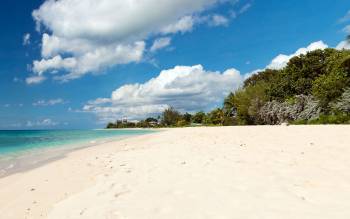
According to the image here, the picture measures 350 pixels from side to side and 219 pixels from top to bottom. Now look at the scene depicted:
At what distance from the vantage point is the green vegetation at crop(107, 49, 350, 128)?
23.3 m

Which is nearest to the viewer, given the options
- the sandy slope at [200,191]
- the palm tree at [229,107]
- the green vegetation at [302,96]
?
the sandy slope at [200,191]

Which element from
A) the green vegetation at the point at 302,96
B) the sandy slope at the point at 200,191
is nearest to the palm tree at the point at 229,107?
the green vegetation at the point at 302,96

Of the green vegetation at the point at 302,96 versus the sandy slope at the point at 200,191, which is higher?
the green vegetation at the point at 302,96

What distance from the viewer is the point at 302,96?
30453 millimetres

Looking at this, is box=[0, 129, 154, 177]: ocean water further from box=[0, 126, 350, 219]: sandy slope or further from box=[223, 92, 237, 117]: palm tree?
box=[223, 92, 237, 117]: palm tree

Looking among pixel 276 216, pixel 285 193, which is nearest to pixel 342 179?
pixel 285 193

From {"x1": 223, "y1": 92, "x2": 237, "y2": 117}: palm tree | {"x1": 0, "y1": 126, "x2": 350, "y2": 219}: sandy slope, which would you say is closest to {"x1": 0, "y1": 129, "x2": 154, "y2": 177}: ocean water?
{"x1": 0, "y1": 126, "x2": 350, "y2": 219}: sandy slope

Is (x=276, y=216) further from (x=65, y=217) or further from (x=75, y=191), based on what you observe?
(x=75, y=191)

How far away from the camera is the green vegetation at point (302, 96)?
917 inches

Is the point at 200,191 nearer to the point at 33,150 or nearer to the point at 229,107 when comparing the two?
the point at 33,150

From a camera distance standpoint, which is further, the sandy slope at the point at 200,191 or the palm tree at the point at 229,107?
the palm tree at the point at 229,107

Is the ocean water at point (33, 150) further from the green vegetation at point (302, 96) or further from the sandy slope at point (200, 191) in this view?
the green vegetation at point (302, 96)

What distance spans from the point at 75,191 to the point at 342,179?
149 inches

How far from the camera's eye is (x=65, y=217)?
3.19 meters
